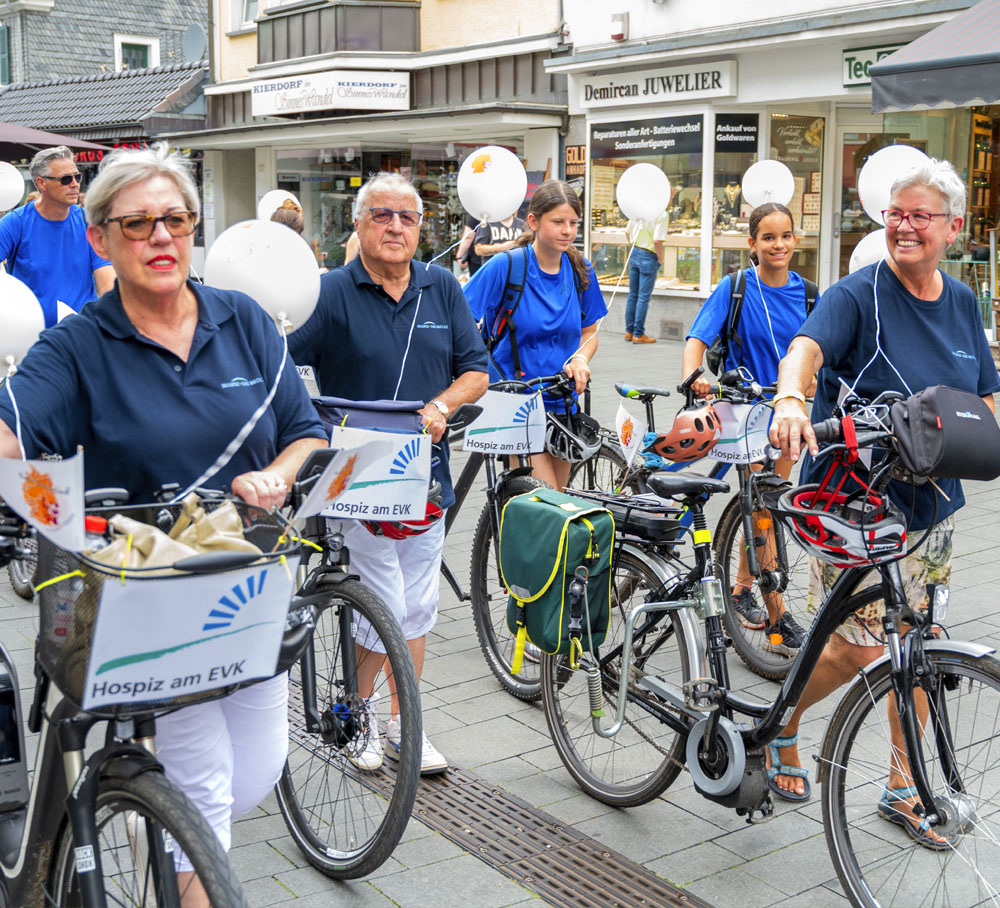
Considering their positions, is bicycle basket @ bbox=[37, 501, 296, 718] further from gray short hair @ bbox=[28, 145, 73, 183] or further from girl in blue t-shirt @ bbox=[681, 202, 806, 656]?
gray short hair @ bbox=[28, 145, 73, 183]

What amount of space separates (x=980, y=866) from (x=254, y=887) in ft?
6.20

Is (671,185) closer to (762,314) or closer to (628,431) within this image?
(762,314)

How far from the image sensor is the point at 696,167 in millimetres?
16422

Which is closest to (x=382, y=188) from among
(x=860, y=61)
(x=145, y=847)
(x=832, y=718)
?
(x=832, y=718)

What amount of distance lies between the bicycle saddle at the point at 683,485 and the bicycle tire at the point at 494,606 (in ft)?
3.94

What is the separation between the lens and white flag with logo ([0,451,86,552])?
6.69ft

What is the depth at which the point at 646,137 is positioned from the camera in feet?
55.5

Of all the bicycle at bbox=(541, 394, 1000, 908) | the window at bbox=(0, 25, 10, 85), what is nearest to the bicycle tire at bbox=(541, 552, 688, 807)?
the bicycle at bbox=(541, 394, 1000, 908)

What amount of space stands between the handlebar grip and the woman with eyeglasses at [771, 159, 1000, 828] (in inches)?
12.2

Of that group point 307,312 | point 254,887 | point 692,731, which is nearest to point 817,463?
point 692,731

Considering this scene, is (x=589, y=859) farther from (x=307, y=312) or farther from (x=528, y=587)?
(x=307, y=312)

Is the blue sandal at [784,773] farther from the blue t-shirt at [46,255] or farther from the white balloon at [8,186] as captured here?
the white balloon at [8,186]

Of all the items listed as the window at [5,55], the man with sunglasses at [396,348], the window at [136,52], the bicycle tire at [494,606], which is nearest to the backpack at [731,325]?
the bicycle tire at [494,606]

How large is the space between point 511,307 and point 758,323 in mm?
1072
